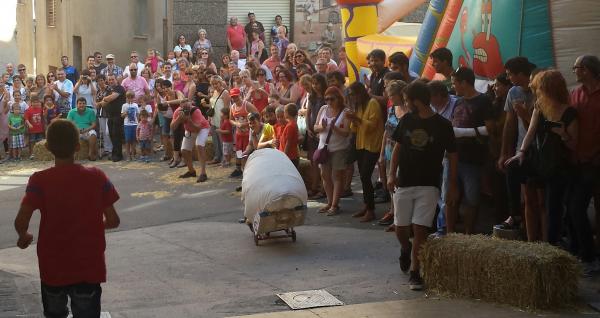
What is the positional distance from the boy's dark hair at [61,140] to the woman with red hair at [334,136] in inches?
248

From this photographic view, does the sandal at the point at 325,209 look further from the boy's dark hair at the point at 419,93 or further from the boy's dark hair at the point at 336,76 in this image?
the boy's dark hair at the point at 419,93

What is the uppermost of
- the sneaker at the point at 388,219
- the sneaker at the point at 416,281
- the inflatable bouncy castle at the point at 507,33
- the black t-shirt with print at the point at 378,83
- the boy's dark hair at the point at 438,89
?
the inflatable bouncy castle at the point at 507,33

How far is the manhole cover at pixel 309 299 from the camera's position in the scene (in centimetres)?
804

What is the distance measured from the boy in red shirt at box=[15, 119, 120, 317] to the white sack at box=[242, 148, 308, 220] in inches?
174

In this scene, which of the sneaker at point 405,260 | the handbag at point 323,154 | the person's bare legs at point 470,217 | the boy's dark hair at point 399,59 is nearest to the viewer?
the sneaker at point 405,260

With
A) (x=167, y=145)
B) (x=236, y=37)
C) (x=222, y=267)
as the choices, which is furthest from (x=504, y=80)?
(x=236, y=37)

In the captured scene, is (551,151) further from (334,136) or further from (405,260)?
(334,136)

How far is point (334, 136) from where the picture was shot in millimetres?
12234

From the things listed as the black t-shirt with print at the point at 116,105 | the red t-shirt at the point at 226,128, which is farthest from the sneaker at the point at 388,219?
the black t-shirt with print at the point at 116,105

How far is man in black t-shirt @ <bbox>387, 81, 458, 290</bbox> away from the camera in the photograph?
321 inches

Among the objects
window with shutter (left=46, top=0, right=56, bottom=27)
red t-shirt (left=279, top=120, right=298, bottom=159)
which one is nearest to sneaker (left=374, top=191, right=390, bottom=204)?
red t-shirt (left=279, top=120, right=298, bottom=159)

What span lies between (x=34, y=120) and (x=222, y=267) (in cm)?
1194

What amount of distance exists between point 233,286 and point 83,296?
3122 mm

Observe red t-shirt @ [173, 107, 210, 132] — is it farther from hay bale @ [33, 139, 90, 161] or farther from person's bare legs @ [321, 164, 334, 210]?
person's bare legs @ [321, 164, 334, 210]
